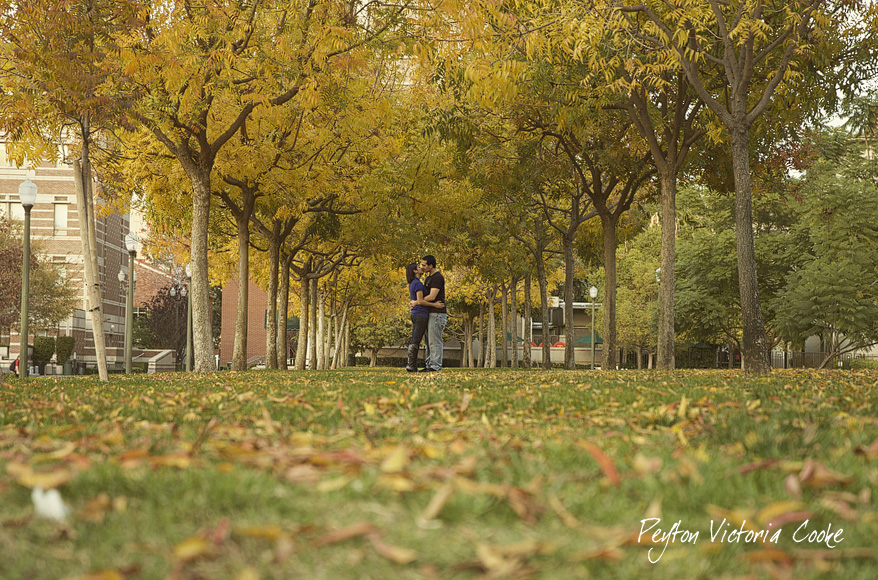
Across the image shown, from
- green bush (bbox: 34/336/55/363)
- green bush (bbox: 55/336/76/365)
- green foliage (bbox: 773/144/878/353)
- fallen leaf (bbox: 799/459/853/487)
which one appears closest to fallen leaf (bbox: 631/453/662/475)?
fallen leaf (bbox: 799/459/853/487)

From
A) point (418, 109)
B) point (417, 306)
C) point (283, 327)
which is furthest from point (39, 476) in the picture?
point (283, 327)

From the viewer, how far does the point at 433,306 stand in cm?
1320

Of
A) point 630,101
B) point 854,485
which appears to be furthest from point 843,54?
point 854,485

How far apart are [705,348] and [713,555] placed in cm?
4952

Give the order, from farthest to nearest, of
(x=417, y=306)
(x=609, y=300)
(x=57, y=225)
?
(x=57, y=225)
(x=609, y=300)
(x=417, y=306)

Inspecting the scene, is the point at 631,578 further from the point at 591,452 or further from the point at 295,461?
the point at 295,461

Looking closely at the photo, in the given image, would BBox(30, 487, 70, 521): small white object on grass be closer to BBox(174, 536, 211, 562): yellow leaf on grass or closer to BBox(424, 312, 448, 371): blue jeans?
BBox(174, 536, 211, 562): yellow leaf on grass

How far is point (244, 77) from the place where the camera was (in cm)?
1466

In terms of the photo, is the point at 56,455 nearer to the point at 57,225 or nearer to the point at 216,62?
the point at 216,62

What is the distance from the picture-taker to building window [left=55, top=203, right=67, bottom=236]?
47141 millimetres

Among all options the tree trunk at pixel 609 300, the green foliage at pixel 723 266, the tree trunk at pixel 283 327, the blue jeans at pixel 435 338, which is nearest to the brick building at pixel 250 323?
the tree trunk at pixel 283 327

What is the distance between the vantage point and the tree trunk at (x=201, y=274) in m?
15.3

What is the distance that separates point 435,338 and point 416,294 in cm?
89

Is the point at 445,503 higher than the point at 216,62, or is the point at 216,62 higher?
the point at 216,62
